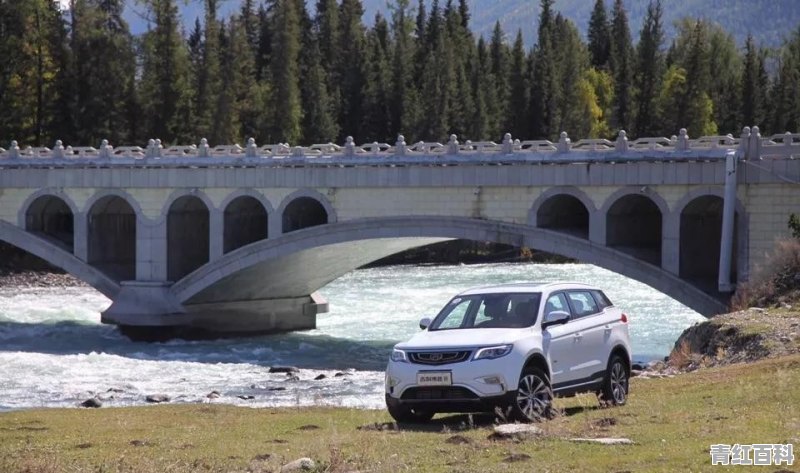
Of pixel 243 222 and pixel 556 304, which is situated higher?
pixel 556 304

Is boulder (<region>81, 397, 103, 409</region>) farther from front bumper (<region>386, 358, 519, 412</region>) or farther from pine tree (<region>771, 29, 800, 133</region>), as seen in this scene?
pine tree (<region>771, 29, 800, 133</region>)

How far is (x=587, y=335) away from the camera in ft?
63.9

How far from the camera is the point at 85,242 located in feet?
174

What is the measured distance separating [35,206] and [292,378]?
21.5m

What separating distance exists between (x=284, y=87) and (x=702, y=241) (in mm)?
50032

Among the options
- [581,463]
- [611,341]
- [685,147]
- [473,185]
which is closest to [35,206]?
[473,185]

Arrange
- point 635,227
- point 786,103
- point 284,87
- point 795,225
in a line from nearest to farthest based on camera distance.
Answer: point 795,225 → point 635,227 → point 284,87 → point 786,103

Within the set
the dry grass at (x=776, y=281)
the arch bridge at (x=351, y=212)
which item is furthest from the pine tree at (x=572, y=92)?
the dry grass at (x=776, y=281)

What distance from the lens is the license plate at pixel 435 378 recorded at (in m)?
17.9

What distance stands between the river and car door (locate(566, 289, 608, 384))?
6.86 meters

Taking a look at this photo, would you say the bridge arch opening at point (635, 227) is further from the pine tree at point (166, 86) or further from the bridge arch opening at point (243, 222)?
the pine tree at point (166, 86)

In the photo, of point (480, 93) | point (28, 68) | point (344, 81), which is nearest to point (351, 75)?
point (344, 81)

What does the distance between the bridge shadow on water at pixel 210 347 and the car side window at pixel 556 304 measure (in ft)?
69.8

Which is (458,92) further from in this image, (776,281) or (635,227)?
(776,281)
